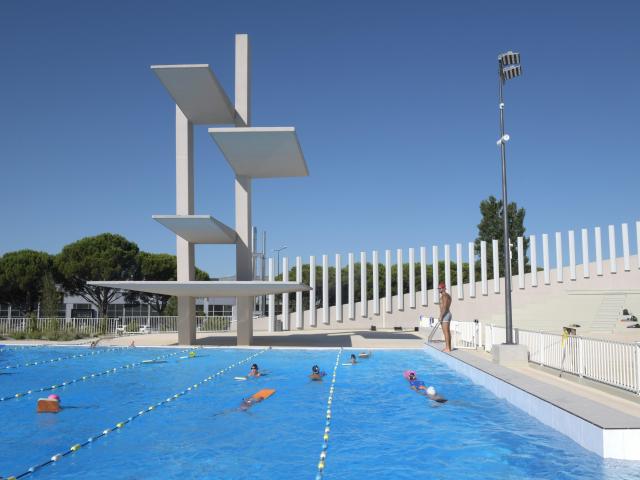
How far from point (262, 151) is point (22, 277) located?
109 ft

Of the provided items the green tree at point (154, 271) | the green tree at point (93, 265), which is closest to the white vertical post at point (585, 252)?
the green tree at point (154, 271)

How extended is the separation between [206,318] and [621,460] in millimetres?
24629

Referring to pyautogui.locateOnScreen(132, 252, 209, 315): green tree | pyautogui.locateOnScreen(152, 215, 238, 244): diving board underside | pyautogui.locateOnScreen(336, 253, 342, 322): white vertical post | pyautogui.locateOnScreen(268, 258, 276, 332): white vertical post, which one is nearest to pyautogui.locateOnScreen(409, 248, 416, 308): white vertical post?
Result: pyautogui.locateOnScreen(336, 253, 342, 322): white vertical post

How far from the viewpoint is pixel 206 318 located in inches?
1137

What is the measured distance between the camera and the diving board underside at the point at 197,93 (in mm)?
16578

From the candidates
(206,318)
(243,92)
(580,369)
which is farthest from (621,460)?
(206,318)

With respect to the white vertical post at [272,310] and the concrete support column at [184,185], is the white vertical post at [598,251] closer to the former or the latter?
the white vertical post at [272,310]

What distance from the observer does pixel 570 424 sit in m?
6.97

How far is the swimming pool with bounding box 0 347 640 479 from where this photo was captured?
20.8 ft

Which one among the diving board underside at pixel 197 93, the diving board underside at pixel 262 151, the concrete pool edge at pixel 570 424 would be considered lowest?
the concrete pool edge at pixel 570 424

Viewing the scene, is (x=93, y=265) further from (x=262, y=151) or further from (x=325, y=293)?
(x=262, y=151)

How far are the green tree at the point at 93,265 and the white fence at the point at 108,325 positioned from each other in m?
15.7

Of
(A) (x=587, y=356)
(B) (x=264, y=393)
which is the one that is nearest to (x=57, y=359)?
(B) (x=264, y=393)

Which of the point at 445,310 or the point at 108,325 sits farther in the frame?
the point at 108,325
